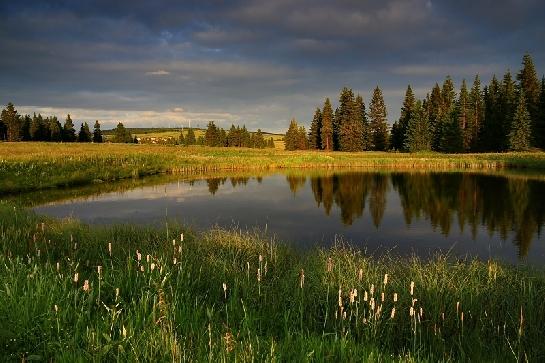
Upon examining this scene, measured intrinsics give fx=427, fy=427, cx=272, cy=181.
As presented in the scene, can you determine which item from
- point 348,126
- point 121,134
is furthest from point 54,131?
point 348,126

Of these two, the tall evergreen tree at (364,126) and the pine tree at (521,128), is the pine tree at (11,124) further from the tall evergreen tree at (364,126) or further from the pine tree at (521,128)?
the pine tree at (521,128)

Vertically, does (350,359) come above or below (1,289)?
below

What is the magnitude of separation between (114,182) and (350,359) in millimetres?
37327

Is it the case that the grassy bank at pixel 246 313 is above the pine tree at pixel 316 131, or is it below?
below

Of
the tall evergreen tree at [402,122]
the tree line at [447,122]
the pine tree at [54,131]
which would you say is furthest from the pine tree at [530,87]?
the pine tree at [54,131]

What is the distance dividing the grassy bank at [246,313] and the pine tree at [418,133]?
84350 millimetres

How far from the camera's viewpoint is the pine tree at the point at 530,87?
7550 cm

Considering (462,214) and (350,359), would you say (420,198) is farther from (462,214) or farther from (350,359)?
(350,359)

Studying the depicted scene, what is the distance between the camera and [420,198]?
30312mm

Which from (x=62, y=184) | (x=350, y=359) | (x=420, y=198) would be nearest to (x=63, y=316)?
(x=350, y=359)

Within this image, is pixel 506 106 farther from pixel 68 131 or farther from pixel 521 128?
pixel 68 131

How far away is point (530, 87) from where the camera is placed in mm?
79688

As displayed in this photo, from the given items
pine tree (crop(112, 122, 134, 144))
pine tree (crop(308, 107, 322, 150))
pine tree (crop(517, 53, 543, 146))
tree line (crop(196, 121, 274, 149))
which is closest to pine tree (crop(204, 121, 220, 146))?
tree line (crop(196, 121, 274, 149))

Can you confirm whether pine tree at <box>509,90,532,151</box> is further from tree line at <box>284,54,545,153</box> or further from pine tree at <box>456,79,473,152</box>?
pine tree at <box>456,79,473,152</box>
